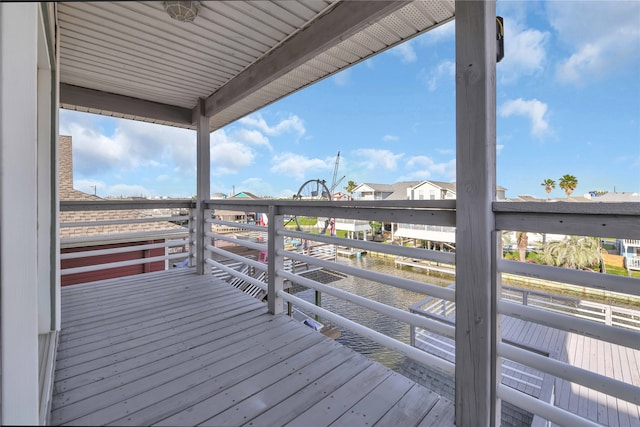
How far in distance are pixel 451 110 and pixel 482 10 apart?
1.27ft

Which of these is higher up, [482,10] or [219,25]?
[219,25]

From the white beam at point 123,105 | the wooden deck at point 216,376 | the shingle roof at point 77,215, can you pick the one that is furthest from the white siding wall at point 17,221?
the shingle roof at point 77,215

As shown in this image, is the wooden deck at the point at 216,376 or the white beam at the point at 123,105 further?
the white beam at the point at 123,105

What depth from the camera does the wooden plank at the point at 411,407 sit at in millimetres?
1273

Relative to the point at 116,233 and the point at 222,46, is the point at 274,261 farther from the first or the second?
the point at 116,233

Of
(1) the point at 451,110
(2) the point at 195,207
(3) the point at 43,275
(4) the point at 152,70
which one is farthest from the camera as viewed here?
(2) the point at 195,207

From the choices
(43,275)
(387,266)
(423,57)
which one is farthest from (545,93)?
(43,275)

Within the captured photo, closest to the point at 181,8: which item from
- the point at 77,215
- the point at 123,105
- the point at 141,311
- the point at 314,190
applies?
the point at 141,311

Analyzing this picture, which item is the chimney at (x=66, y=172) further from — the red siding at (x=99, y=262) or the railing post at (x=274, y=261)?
the railing post at (x=274, y=261)

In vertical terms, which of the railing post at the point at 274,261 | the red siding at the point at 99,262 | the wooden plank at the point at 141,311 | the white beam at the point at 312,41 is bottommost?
the red siding at the point at 99,262

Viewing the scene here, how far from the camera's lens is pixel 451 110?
4.13 ft

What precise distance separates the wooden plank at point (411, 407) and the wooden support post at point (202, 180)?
274 centimetres

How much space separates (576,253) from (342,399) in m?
6.39

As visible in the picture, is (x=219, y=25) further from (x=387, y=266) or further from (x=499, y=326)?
(x=387, y=266)
